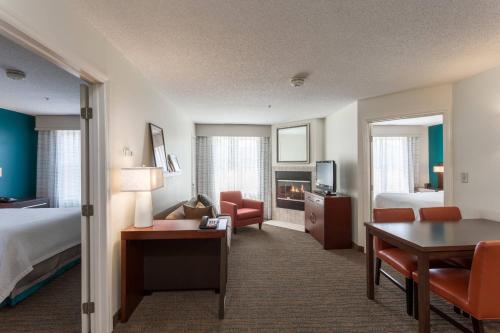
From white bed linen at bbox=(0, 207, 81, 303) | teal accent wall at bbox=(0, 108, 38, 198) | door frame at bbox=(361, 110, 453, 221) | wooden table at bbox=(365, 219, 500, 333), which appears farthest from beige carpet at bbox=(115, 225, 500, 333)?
teal accent wall at bbox=(0, 108, 38, 198)

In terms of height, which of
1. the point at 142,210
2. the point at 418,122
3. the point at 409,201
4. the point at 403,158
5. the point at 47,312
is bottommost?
the point at 47,312

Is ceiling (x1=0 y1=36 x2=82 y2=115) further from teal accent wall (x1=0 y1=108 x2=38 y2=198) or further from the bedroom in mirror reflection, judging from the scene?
the bedroom in mirror reflection

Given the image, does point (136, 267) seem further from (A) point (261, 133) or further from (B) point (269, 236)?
(A) point (261, 133)

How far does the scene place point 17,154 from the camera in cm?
456

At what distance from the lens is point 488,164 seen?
2670 millimetres

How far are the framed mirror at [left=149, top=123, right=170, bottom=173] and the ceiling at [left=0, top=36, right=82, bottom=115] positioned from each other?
3.59ft

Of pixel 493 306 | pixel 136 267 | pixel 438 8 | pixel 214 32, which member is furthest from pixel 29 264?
pixel 438 8

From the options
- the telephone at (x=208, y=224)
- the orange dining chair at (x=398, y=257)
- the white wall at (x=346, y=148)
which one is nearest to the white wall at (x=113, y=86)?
the telephone at (x=208, y=224)

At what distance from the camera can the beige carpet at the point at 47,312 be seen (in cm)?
212

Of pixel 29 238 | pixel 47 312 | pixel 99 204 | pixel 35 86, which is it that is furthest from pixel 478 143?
pixel 35 86

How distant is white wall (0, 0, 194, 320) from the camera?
1.34 metres

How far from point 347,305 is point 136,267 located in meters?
2.08

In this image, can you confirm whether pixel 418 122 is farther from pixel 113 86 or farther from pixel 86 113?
pixel 86 113

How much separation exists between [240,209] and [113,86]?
3708 millimetres
